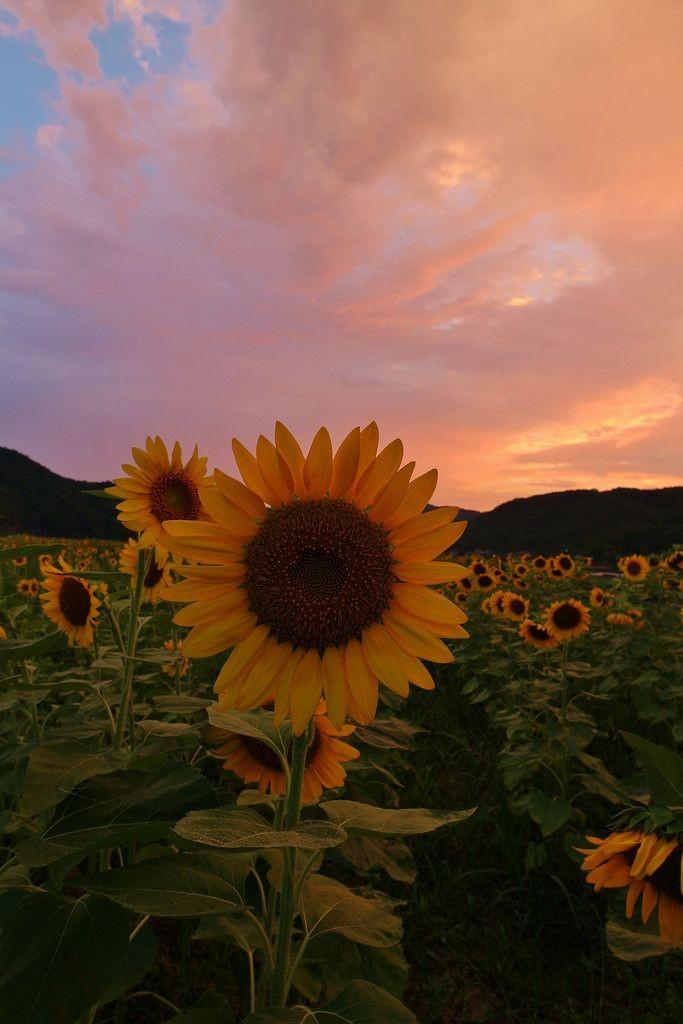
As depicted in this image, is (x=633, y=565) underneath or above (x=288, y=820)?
above

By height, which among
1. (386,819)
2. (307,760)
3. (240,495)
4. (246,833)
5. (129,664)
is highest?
(240,495)

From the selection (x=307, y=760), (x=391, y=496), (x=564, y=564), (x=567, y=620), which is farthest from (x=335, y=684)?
(x=564, y=564)

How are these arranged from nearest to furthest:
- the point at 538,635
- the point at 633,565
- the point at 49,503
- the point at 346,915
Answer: the point at 346,915 → the point at 538,635 → the point at 633,565 → the point at 49,503

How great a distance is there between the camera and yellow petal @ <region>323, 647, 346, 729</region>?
5.00 ft

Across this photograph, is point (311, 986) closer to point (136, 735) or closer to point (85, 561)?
point (136, 735)

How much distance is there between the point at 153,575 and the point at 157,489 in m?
0.88

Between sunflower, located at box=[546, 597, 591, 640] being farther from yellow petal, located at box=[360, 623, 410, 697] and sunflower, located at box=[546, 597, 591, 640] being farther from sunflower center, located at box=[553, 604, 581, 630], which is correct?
yellow petal, located at box=[360, 623, 410, 697]

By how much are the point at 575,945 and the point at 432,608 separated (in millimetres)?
2933

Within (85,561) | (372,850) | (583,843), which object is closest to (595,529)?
(85,561)

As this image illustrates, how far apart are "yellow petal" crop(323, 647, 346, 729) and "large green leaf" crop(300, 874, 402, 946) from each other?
0.65m

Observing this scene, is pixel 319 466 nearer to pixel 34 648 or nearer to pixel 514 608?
pixel 34 648

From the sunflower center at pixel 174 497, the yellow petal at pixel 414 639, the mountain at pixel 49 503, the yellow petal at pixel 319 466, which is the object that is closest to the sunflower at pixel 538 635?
the sunflower center at pixel 174 497

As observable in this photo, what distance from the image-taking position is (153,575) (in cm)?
359

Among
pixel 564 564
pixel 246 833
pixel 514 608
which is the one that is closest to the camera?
pixel 246 833
